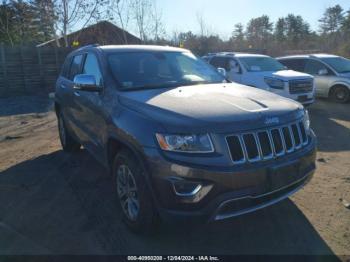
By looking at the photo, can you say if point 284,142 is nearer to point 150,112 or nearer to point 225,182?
point 225,182

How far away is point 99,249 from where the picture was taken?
3420mm

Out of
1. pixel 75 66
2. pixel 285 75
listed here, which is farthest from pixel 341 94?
pixel 75 66

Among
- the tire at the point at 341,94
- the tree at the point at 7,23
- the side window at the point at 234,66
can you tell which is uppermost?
the tree at the point at 7,23

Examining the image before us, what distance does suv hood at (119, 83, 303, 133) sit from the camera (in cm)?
302

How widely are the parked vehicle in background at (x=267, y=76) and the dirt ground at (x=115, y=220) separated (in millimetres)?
3830

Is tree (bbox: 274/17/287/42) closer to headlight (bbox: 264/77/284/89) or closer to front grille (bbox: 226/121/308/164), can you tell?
headlight (bbox: 264/77/284/89)

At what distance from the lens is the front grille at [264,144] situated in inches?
118

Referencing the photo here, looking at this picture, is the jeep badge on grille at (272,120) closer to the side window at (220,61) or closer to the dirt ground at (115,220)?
the dirt ground at (115,220)

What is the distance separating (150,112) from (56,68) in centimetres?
1499

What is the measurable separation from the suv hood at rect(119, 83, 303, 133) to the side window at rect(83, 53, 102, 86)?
670 mm

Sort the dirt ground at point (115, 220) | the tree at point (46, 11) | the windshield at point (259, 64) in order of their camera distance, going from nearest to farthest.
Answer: the dirt ground at point (115, 220), the windshield at point (259, 64), the tree at point (46, 11)

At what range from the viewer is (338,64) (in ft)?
38.6

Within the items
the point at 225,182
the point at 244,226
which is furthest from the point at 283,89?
the point at 225,182

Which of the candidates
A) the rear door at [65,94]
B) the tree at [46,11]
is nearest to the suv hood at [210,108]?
the rear door at [65,94]
